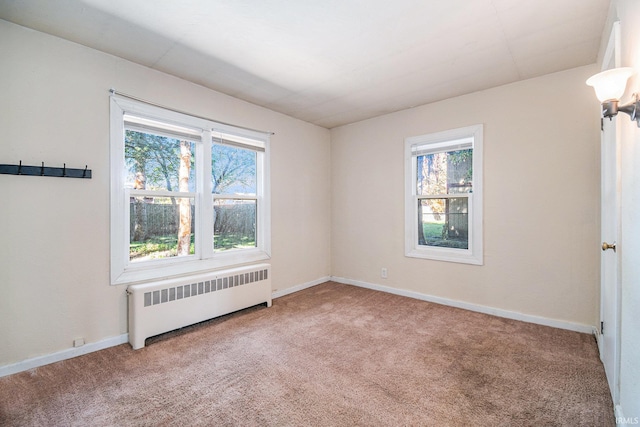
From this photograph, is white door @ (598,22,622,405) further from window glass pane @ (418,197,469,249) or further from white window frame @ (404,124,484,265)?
window glass pane @ (418,197,469,249)

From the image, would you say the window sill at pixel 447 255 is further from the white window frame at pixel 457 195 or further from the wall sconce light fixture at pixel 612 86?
the wall sconce light fixture at pixel 612 86

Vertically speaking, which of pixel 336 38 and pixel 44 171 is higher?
pixel 336 38

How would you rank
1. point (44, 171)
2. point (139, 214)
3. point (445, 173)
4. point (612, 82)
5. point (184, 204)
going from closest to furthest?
point (612, 82), point (44, 171), point (139, 214), point (184, 204), point (445, 173)

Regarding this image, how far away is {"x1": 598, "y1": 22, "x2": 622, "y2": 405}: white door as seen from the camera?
166 centimetres

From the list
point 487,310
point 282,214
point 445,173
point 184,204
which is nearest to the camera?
point 184,204

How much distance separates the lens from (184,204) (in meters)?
3.17

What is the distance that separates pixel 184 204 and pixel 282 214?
139 centimetres

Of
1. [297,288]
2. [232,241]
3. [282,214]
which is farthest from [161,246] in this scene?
[297,288]

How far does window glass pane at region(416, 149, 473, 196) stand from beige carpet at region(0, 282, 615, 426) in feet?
5.39

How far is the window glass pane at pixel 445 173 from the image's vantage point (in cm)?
354

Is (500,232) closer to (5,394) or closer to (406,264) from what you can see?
(406,264)

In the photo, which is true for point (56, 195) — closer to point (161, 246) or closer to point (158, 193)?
point (158, 193)

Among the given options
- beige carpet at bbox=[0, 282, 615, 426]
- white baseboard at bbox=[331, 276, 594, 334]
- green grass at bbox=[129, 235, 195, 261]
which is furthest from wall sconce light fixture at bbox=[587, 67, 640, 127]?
green grass at bbox=[129, 235, 195, 261]

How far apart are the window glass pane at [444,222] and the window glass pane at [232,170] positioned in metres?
2.38
